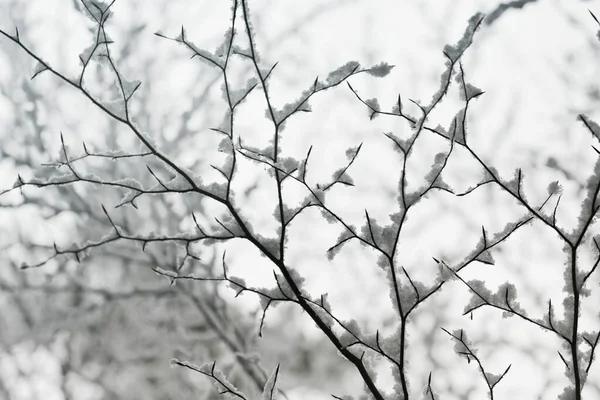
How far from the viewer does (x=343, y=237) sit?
96cm

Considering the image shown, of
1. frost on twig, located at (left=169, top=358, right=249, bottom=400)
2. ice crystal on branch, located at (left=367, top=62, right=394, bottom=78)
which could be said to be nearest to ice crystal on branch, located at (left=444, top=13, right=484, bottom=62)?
ice crystal on branch, located at (left=367, top=62, right=394, bottom=78)

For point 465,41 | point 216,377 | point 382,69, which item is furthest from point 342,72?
point 216,377

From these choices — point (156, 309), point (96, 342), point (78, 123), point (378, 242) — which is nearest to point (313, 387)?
point (156, 309)

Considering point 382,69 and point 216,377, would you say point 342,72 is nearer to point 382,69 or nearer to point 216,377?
point 382,69

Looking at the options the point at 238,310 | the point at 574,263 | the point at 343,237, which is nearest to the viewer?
the point at 574,263

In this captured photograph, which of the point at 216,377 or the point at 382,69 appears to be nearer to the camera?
the point at 216,377

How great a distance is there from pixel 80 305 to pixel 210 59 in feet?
6.11

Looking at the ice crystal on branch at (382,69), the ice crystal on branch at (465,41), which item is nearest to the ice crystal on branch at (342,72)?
the ice crystal on branch at (382,69)

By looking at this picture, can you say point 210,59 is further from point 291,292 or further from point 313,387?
point 313,387

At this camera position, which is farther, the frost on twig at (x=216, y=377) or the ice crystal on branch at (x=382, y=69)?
the ice crystal on branch at (x=382, y=69)

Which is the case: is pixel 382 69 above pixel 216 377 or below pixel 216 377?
above

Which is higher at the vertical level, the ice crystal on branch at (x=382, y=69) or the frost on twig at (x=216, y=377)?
the ice crystal on branch at (x=382, y=69)

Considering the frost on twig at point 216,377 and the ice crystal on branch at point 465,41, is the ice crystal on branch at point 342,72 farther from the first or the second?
the frost on twig at point 216,377

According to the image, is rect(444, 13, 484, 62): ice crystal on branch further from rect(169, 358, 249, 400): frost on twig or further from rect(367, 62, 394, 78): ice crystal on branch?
rect(169, 358, 249, 400): frost on twig
